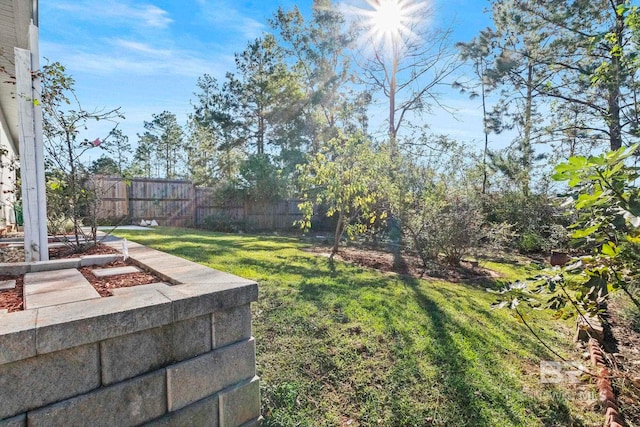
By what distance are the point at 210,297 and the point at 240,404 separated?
0.62 meters

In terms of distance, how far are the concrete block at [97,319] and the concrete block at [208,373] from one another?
261mm

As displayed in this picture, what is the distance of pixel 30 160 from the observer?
255 cm

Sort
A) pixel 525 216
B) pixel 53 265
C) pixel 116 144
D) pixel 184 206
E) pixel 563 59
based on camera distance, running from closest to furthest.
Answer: pixel 53 265 < pixel 116 144 < pixel 563 59 < pixel 525 216 < pixel 184 206

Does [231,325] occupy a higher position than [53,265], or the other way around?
[53,265]

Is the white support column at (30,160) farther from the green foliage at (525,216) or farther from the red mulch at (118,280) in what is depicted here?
the green foliage at (525,216)

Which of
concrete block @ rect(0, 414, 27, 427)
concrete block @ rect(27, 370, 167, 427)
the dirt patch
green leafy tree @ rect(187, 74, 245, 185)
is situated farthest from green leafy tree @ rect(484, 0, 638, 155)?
green leafy tree @ rect(187, 74, 245, 185)

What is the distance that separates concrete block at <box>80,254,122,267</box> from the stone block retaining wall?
1241 millimetres

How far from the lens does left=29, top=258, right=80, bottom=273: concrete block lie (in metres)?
2.42

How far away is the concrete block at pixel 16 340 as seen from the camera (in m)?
1.07

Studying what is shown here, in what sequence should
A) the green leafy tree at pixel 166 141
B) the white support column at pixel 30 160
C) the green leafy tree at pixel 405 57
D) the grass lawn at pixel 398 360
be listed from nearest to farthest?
the grass lawn at pixel 398 360
the white support column at pixel 30 160
the green leafy tree at pixel 405 57
the green leafy tree at pixel 166 141

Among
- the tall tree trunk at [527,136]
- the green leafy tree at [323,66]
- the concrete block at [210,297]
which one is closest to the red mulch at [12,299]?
the concrete block at [210,297]

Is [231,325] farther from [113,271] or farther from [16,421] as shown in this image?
[113,271]

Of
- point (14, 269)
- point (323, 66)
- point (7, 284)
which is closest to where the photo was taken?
point (7, 284)

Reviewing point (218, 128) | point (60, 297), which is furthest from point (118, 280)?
point (218, 128)
